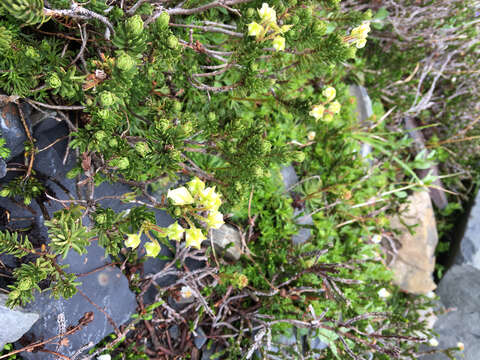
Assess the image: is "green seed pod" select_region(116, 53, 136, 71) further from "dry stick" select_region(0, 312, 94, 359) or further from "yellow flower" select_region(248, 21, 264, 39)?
"dry stick" select_region(0, 312, 94, 359)

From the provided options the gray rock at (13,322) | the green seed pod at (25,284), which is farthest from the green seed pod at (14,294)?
the gray rock at (13,322)

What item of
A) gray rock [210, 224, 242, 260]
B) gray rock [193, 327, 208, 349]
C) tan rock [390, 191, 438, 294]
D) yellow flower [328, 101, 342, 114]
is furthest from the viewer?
tan rock [390, 191, 438, 294]

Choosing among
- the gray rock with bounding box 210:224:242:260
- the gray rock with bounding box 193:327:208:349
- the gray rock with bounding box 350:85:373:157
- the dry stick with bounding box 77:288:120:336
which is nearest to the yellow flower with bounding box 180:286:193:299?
the gray rock with bounding box 193:327:208:349

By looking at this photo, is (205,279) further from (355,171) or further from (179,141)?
(355,171)

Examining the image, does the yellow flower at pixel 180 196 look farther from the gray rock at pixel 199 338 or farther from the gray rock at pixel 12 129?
the gray rock at pixel 199 338

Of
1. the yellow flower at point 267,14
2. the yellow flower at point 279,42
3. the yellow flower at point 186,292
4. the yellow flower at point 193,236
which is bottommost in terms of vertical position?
the yellow flower at point 186,292

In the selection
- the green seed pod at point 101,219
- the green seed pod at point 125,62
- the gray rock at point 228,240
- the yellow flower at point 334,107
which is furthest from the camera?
the gray rock at point 228,240
